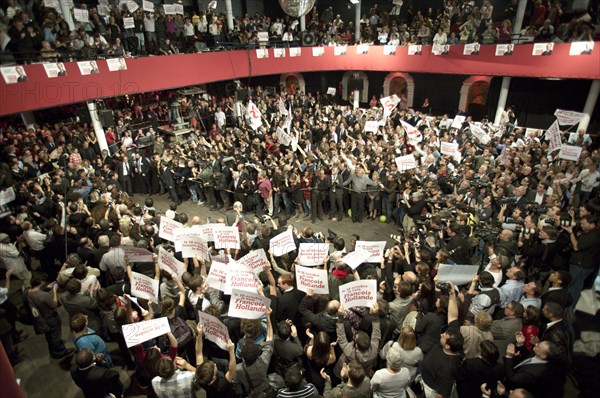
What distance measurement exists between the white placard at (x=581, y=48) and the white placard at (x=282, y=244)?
45.5ft

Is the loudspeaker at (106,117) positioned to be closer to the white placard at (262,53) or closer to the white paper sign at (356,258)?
the white placard at (262,53)

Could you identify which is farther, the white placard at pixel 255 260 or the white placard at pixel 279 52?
the white placard at pixel 279 52

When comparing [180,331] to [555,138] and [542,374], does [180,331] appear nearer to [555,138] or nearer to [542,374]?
[542,374]

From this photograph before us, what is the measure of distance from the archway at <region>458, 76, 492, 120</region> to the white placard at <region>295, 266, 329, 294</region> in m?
18.6

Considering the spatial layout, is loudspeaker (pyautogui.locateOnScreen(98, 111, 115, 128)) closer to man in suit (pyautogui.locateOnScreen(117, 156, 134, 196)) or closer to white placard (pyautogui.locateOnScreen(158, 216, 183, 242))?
man in suit (pyautogui.locateOnScreen(117, 156, 134, 196))

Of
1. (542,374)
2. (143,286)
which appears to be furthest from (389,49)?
(542,374)

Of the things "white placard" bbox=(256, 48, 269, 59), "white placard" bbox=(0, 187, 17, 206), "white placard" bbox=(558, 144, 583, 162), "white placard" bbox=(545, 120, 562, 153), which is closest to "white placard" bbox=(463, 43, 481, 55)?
"white placard" bbox=(545, 120, 562, 153)

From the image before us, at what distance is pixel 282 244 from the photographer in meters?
6.31

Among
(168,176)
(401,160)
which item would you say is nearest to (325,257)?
(401,160)

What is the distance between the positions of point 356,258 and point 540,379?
2.67 meters

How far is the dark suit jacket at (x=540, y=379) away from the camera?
3594mm

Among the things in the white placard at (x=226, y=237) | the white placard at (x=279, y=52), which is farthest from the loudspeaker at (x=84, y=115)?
the white placard at (x=279, y=52)

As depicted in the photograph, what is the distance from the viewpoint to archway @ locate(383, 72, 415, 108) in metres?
22.4

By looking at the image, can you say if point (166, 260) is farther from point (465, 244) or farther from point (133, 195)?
point (133, 195)
